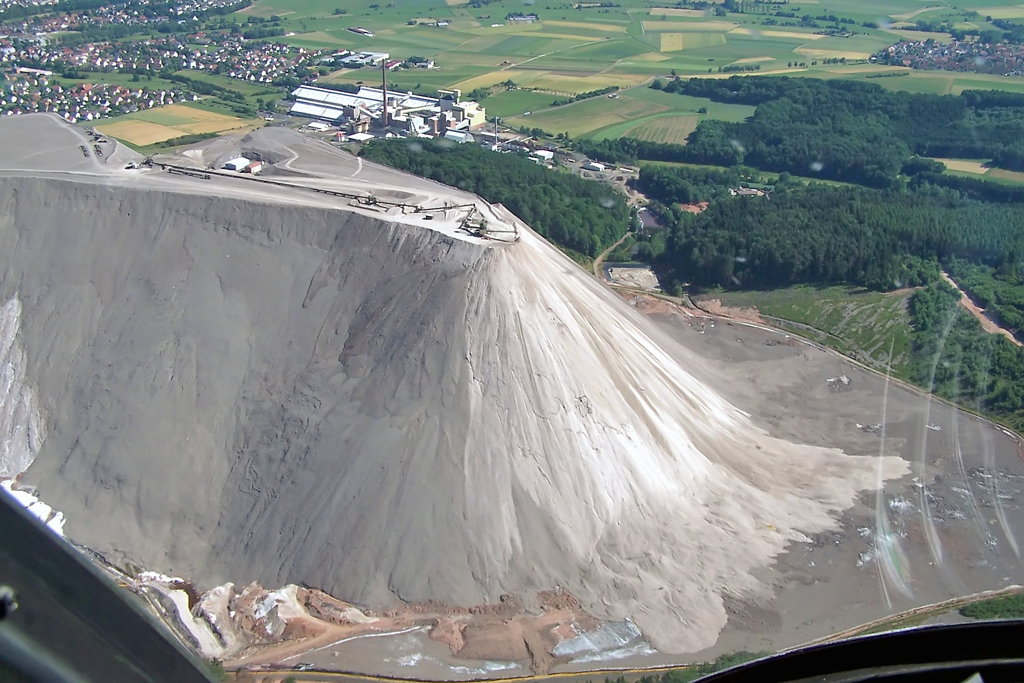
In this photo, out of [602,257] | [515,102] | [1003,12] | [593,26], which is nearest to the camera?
[602,257]

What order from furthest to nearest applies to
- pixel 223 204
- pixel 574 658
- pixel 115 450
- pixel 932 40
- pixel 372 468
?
pixel 932 40
pixel 223 204
pixel 115 450
pixel 372 468
pixel 574 658

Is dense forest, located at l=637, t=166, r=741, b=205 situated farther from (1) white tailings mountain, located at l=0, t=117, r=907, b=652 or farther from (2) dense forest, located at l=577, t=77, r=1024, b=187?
(1) white tailings mountain, located at l=0, t=117, r=907, b=652

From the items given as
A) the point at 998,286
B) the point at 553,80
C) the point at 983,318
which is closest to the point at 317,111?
the point at 553,80

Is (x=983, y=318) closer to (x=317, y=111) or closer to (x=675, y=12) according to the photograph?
(x=317, y=111)

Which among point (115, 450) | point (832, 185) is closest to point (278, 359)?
point (115, 450)

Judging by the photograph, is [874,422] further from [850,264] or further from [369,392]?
[369,392]

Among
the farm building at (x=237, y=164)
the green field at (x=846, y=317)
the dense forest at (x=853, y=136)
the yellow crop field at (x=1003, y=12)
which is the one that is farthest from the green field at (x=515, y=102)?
the yellow crop field at (x=1003, y=12)
